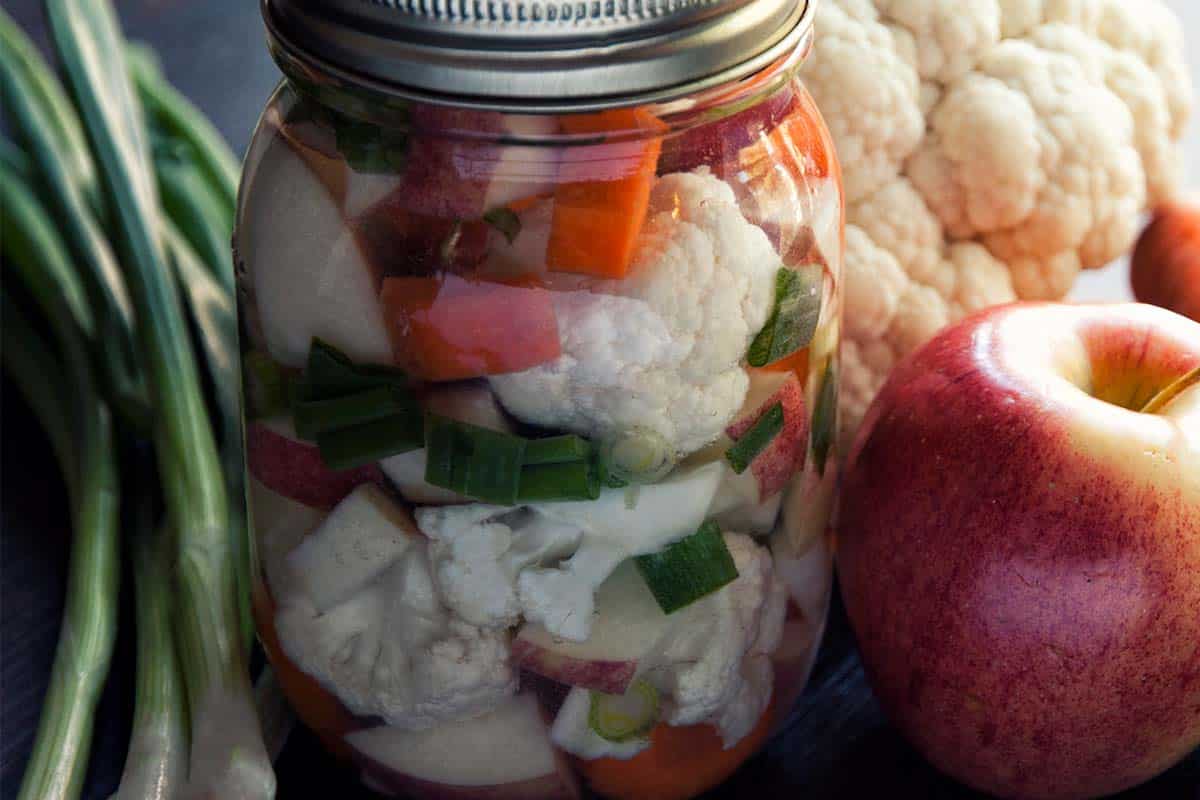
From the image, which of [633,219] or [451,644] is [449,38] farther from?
[451,644]

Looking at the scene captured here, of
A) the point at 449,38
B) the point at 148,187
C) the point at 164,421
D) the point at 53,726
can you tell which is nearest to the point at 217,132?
the point at 148,187

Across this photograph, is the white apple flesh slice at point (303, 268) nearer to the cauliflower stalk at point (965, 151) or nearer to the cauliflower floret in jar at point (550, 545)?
the cauliflower floret in jar at point (550, 545)

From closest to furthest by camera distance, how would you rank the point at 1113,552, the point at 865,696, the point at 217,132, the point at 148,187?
1. the point at 1113,552
2. the point at 865,696
3. the point at 148,187
4. the point at 217,132

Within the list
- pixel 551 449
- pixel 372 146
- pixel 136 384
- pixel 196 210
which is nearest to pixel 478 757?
pixel 551 449

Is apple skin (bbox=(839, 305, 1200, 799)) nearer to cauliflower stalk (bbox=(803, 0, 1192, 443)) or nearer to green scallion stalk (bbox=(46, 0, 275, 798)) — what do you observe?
cauliflower stalk (bbox=(803, 0, 1192, 443))

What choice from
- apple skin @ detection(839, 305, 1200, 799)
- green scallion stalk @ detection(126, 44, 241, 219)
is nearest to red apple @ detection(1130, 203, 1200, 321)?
apple skin @ detection(839, 305, 1200, 799)

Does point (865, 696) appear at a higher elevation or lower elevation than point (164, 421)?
lower

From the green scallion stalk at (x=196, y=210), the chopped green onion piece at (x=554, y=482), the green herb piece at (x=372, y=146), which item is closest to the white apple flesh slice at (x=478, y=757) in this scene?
the chopped green onion piece at (x=554, y=482)
